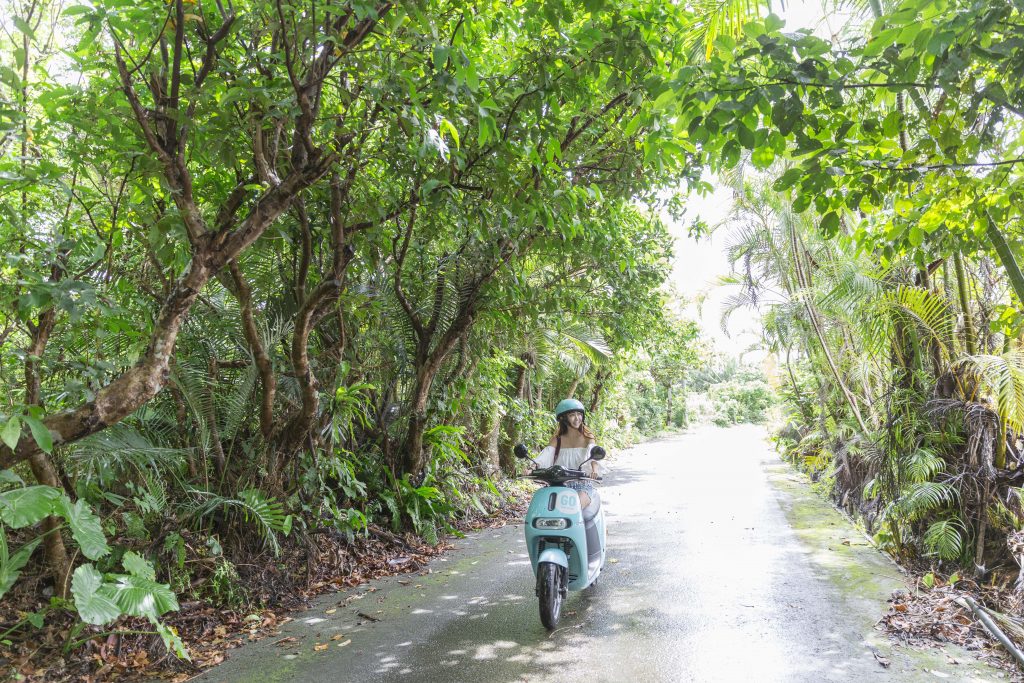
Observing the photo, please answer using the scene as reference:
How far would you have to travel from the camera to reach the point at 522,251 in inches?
309

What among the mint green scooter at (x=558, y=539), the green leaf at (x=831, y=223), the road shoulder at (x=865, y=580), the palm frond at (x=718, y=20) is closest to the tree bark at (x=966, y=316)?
the road shoulder at (x=865, y=580)

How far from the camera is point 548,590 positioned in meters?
4.87

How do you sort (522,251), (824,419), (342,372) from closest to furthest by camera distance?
(342,372), (522,251), (824,419)

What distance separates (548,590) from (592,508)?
1030 mm

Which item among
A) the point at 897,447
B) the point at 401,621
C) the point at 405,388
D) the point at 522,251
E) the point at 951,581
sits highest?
the point at 522,251

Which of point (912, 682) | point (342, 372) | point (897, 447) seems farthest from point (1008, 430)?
point (342, 372)

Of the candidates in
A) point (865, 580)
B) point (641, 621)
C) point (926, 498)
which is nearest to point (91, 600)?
point (641, 621)

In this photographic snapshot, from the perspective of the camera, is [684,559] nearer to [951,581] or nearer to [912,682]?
[951,581]

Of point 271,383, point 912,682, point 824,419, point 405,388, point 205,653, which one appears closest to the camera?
point 912,682

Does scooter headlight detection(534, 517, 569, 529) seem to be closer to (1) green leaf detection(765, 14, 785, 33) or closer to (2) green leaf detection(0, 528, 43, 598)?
(2) green leaf detection(0, 528, 43, 598)

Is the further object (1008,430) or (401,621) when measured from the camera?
(1008,430)

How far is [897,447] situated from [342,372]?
20.3 feet

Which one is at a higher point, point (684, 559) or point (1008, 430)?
point (1008, 430)

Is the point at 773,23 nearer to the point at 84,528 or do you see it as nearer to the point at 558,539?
the point at 558,539
